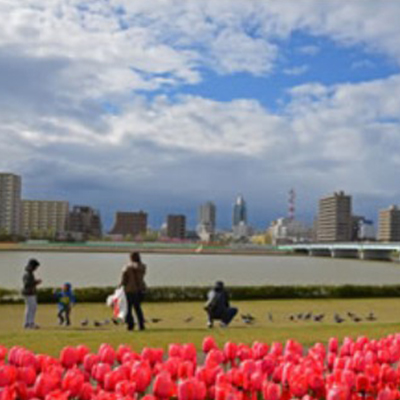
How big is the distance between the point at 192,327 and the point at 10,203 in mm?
166767

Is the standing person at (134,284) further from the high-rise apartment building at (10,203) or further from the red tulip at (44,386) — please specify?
the high-rise apartment building at (10,203)

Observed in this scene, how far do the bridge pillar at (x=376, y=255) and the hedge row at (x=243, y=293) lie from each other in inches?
3469

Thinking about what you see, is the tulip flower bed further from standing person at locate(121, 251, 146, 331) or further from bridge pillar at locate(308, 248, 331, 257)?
bridge pillar at locate(308, 248, 331, 257)

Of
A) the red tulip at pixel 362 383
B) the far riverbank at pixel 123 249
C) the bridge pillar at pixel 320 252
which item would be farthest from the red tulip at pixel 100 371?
the bridge pillar at pixel 320 252

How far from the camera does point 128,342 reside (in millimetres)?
10797

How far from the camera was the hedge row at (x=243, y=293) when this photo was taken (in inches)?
947

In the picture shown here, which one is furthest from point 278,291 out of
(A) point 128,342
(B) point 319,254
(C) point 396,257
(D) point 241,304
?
(B) point 319,254

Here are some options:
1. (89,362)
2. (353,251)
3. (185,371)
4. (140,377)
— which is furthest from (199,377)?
(353,251)

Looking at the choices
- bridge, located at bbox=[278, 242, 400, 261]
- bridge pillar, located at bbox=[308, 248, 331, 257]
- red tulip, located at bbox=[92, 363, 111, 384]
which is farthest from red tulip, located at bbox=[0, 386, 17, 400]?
bridge pillar, located at bbox=[308, 248, 331, 257]

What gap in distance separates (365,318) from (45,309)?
10.8 meters

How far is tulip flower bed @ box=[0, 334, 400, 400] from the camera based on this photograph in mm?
3938

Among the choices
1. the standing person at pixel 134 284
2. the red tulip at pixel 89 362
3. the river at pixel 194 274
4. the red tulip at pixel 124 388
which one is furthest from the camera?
the river at pixel 194 274

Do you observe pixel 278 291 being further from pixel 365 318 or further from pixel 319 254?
pixel 319 254

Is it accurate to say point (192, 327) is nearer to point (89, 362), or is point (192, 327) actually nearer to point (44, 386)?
point (89, 362)
